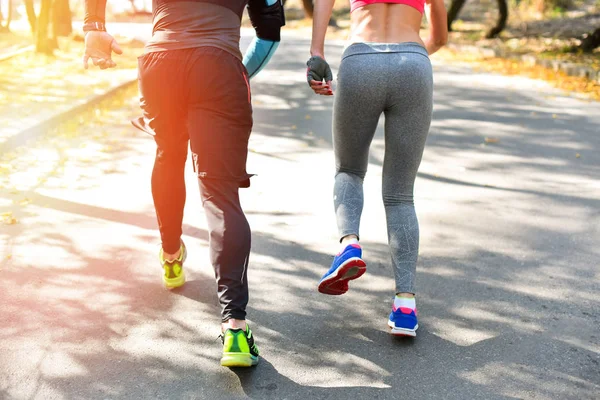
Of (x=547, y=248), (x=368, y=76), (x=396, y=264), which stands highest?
(x=368, y=76)

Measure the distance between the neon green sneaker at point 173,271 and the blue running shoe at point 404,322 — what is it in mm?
1223

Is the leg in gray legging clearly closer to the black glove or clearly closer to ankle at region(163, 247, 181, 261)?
the black glove

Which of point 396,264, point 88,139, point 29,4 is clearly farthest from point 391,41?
point 29,4

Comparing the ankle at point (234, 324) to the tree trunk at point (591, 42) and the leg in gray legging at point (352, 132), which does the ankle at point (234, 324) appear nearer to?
the leg in gray legging at point (352, 132)

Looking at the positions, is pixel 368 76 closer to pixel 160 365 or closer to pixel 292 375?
pixel 292 375

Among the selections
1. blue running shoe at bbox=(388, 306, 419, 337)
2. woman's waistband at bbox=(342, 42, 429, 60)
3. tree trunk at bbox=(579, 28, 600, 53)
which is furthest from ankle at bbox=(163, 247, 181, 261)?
tree trunk at bbox=(579, 28, 600, 53)

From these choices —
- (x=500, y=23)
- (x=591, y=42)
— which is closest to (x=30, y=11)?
(x=591, y=42)

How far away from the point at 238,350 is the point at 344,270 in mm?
584

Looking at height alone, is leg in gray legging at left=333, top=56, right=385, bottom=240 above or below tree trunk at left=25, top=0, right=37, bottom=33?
above

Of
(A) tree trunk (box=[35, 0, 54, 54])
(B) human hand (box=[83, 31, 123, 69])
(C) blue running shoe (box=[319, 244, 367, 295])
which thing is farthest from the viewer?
(A) tree trunk (box=[35, 0, 54, 54])

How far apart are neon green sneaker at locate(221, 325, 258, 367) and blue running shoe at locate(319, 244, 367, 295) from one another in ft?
1.47

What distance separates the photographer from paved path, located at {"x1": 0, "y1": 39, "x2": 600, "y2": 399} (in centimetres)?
324

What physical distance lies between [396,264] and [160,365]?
1.18 m

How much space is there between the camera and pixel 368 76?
11.4ft
